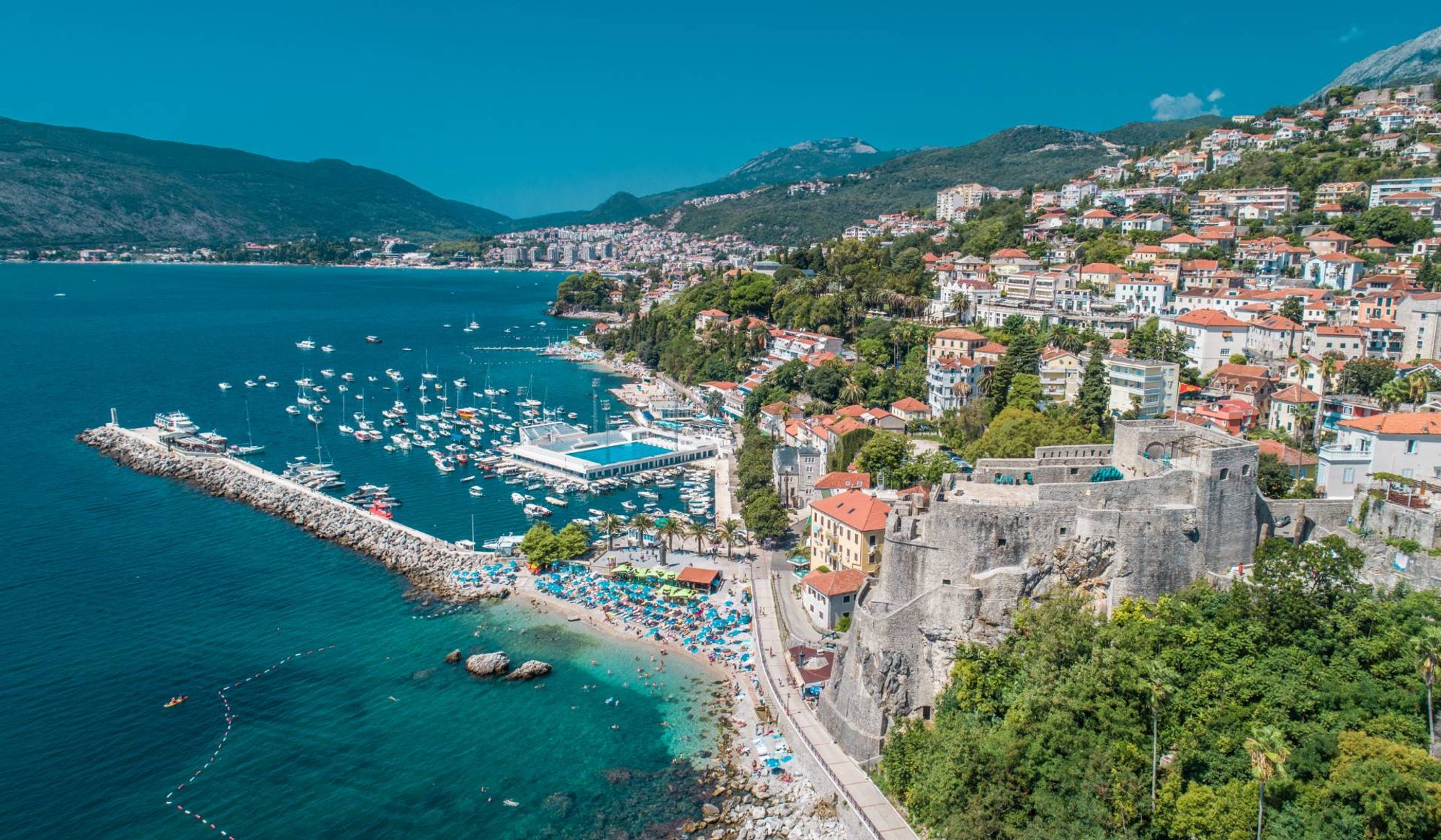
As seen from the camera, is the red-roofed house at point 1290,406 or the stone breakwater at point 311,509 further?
the stone breakwater at point 311,509

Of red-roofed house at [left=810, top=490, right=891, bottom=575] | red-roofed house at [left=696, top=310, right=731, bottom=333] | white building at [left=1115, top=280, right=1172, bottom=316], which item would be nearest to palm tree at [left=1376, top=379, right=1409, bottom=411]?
red-roofed house at [left=810, top=490, right=891, bottom=575]

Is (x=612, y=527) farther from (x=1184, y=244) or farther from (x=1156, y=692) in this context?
(x=1184, y=244)

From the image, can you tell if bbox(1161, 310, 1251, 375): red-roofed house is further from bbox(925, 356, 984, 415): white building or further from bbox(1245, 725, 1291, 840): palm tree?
bbox(1245, 725, 1291, 840): palm tree

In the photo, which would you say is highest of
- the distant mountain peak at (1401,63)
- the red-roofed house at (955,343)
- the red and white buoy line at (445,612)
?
the distant mountain peak at (1401,63)

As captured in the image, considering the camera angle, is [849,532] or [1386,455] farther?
[849,532]

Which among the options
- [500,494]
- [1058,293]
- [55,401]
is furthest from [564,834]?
[55,401]

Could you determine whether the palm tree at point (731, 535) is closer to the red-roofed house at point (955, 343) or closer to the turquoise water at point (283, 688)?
the turquoise water at point (283, 688)

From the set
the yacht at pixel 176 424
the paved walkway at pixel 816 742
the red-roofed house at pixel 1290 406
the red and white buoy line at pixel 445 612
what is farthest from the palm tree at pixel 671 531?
the yacht at pixel 176 424

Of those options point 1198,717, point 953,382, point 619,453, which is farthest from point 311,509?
point 1198,717
